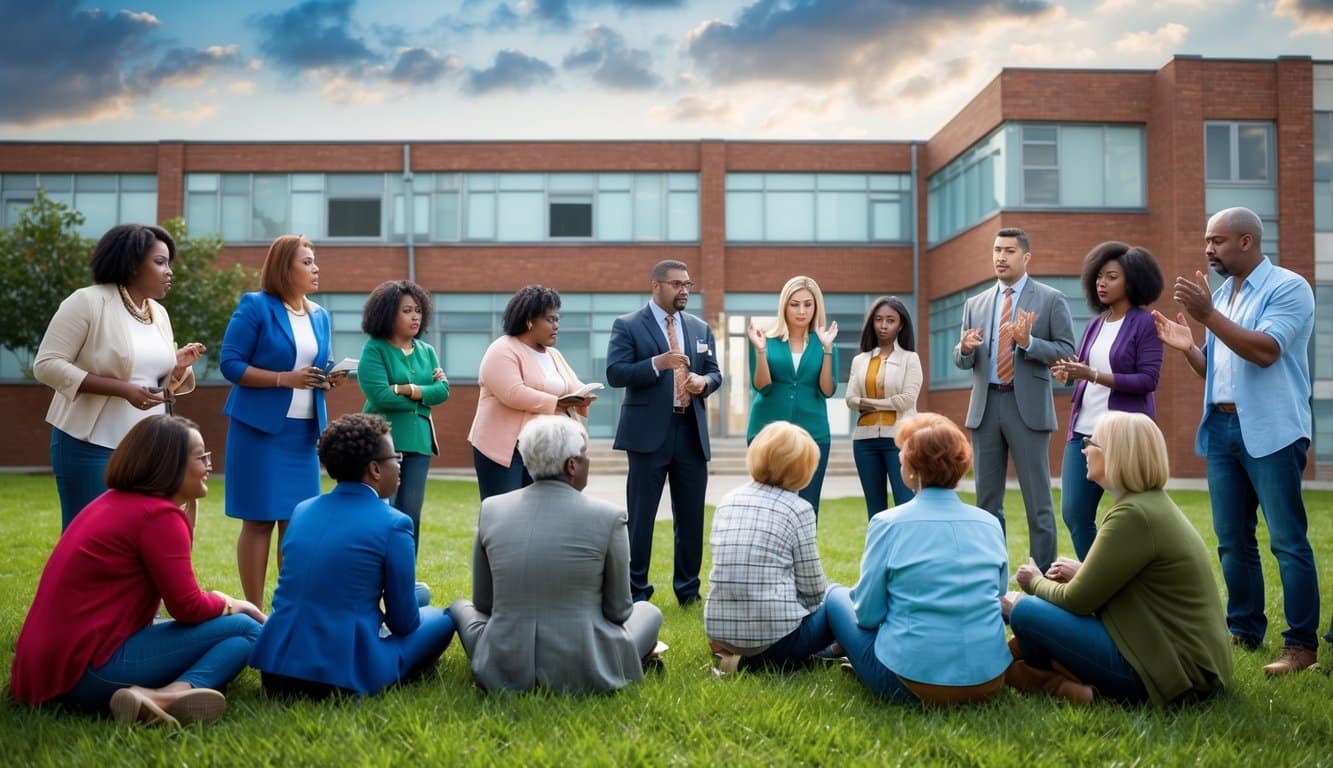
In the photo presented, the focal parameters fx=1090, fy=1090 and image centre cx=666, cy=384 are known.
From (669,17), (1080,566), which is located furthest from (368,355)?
(669,17)

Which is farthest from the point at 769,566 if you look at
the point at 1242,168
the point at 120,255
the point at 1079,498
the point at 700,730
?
the point at 1242,168

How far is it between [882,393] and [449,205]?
74.1ft

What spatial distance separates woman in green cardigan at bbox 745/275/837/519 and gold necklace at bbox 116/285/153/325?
12.4ft

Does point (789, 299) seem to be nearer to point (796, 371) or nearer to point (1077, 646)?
point (796, 371)

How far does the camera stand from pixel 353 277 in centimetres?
2852

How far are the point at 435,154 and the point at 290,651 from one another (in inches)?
1014

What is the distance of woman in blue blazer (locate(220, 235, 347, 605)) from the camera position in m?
5.61

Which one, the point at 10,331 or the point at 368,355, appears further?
the point at 10,331

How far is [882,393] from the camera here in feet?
25.9

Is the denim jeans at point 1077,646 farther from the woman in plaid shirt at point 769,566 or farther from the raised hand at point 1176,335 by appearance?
the raised hand at point 1176,335

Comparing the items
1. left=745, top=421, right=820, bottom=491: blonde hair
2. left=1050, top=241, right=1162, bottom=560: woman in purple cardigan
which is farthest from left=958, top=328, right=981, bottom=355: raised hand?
left=745, top=421, right=820, bottom=491: blonde hair

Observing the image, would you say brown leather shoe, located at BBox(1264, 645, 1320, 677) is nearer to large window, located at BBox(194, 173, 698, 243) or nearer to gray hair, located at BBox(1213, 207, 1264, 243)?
gray hair, located at BBox(1213, 207, 1264, 243)

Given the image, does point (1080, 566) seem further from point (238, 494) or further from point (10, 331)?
point (10, 331)

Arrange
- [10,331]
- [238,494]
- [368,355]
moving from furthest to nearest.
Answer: [10,331] → [368,355] → [238,494]
